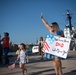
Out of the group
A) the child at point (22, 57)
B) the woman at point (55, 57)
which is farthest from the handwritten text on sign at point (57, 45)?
the child at point (22, 57)

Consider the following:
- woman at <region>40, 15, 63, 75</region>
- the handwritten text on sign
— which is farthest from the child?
woman at <region>40, 15, 63, 75</region>

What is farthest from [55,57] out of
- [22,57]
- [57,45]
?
[22,57]

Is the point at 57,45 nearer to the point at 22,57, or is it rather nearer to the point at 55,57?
the point at 55,57

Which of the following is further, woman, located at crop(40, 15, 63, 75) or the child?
the child

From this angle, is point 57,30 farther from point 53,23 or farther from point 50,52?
point 50,52

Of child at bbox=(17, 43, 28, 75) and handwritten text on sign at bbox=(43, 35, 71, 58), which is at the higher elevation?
handwritten text on sign at bbox=(43, 35, 71, 58)

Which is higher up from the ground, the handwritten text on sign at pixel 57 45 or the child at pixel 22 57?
the handwritten text on sign at pixel 57 45

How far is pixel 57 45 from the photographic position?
667 centimetres

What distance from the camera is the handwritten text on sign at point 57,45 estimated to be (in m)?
6.50

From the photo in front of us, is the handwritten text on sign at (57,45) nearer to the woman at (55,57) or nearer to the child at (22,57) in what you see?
the woman at (55,57)

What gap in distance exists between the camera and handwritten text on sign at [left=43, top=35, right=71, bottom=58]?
21.3 feet

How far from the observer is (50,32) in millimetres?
6738

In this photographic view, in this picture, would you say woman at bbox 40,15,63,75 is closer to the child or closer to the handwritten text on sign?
the handwritten text on sign

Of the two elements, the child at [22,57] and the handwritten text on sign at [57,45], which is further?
the child at [22,57]
